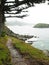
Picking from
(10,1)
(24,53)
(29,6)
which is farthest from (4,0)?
(24,53)

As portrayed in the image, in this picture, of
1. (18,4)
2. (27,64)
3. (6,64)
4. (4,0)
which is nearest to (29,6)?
(18,4)

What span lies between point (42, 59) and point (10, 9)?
8510mm

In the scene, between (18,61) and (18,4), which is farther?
(18,4)

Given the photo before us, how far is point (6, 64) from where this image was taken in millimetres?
21516

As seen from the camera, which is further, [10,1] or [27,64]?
[10,1]

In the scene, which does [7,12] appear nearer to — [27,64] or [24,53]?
[24,53]

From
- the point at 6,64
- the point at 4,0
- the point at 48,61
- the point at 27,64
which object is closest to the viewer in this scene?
the point at 6,64

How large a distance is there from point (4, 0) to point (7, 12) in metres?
2.23

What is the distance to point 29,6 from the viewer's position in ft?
102

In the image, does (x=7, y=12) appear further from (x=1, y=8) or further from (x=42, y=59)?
(x=42, y=59)

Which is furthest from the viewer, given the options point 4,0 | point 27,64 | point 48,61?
point 4,0

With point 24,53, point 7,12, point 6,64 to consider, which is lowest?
point 24,53

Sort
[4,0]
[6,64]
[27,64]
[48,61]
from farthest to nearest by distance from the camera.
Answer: [4,0] < [48,61] < [27,64] < [6,64]

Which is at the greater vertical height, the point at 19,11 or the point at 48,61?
the point at 19,11
